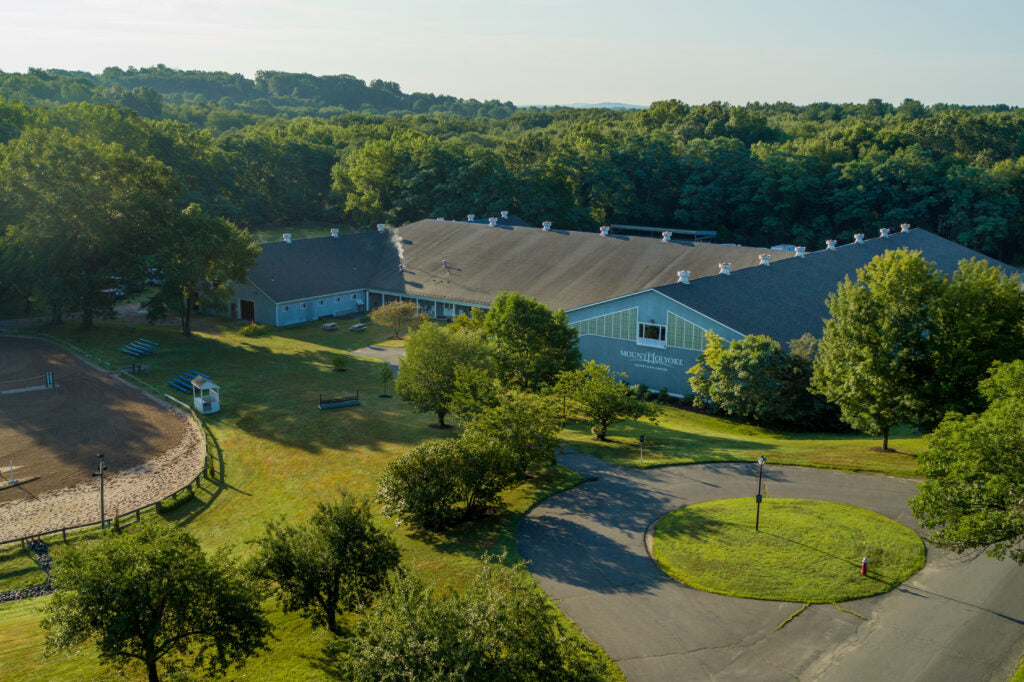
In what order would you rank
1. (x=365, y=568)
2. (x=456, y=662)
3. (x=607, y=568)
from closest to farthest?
(x=456, y=662), (x=365, y=568), (x=607, y=568)

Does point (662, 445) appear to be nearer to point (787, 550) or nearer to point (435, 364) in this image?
point (435, 364)

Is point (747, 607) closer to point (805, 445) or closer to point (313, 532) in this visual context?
point (313, 532)

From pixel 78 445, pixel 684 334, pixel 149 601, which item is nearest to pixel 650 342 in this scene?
pixel 684 334

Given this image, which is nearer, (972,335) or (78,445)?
(972,335)

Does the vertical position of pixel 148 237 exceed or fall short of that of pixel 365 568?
it exceeds it

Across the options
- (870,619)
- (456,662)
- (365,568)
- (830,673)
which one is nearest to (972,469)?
(870,619)

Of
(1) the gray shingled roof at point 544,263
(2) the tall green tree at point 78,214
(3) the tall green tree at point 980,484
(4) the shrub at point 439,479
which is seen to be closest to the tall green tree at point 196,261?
(2) the tall green tree at point 78,214
